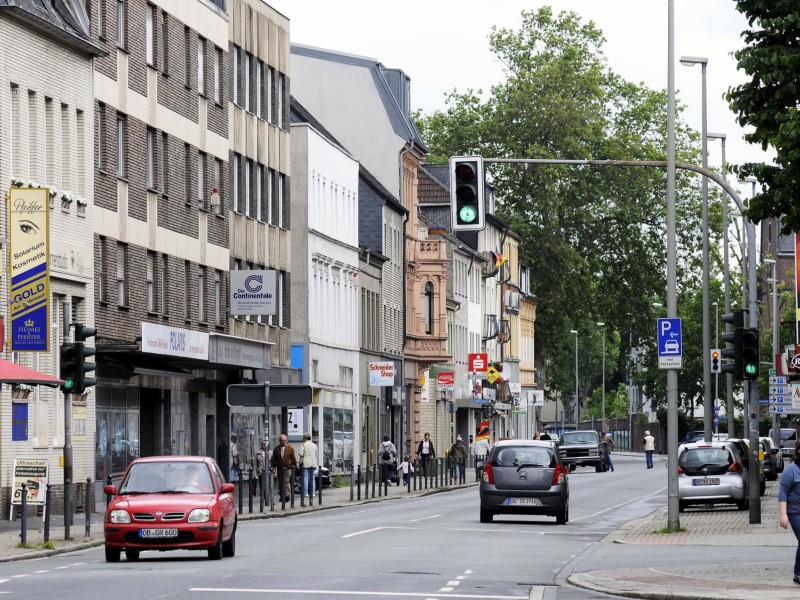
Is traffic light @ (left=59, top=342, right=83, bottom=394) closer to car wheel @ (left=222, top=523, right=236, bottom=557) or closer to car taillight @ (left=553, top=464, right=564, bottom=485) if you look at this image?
car wheel @ (left=222, top=523, right=236, bottom=557)

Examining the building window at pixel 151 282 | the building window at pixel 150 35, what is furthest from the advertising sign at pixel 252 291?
the building window at pixel 150 35

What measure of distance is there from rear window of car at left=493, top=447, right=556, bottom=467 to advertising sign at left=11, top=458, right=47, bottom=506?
9.58 meters

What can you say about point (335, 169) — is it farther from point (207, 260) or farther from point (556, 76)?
point (556, 76)

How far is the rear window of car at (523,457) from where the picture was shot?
3722cm

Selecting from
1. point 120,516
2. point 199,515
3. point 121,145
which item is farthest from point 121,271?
point 199,515

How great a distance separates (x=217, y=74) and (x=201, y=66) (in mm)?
1650

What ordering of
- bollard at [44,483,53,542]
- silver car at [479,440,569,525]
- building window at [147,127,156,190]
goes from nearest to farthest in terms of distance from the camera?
bollard at [44,483,53,542], silver car at [479,440,569,525], building window at [147,127,156,190]

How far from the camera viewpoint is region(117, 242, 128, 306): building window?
152 ft

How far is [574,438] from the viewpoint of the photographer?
86.6 m

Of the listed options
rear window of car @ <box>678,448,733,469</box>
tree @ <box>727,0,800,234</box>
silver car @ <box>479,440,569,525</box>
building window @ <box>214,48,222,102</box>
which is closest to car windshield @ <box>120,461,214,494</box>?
tree @ <box>727,0,800,234</box>

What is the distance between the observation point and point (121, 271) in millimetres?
46688

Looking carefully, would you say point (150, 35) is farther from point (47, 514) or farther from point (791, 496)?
point (791, 496)

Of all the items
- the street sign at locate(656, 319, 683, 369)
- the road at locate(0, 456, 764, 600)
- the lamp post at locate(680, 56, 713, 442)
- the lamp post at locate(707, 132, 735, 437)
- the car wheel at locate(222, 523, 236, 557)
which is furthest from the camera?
the lamp post at locate(707, 132, 735, 437)

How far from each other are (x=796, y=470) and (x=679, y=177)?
256ft
